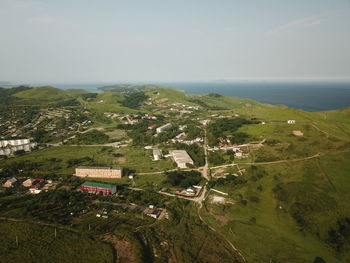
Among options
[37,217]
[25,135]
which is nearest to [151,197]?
[37,217]

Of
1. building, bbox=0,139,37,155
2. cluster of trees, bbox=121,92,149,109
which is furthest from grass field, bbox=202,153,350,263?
cluster of trees, bbox=121,92,149,109

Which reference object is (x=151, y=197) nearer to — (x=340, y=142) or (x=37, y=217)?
(x=37, y=217)

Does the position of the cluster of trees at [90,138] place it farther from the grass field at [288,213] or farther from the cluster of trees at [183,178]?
the grass field at [288,213]

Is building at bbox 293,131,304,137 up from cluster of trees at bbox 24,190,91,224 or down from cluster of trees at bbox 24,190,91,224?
up

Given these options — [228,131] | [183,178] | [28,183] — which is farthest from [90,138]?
[228,131]

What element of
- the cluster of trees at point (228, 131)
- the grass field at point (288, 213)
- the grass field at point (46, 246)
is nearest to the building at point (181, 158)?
the cluster of trees at point (228, 131)

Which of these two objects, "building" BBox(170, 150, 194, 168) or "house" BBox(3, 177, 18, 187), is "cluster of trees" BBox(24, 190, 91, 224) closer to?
"house" BBox(3, 177, 18, 187)
